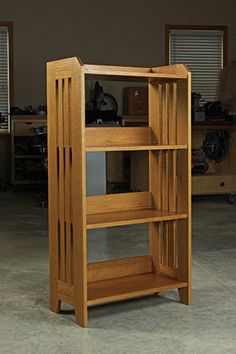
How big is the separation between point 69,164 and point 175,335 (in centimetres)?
90

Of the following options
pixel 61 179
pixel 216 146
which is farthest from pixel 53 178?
pixel 216 146

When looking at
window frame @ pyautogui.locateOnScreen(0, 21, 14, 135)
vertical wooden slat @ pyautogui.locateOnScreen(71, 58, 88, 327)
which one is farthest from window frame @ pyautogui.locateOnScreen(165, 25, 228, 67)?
vertical wooden slat @ pyautogui.locateOnScreen(71, 58, 88, 327)

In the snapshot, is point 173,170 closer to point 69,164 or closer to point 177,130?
point 177,130

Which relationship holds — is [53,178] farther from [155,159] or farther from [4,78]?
[4,78]

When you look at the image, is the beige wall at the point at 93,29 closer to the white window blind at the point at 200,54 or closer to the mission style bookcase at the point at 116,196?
the white window blind at the point at 200,54

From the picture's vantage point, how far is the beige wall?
9.69m

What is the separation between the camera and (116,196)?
3.21 m

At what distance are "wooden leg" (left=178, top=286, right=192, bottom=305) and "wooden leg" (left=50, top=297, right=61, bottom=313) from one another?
624mm

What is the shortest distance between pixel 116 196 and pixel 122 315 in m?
0.60

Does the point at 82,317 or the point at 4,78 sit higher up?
the point at 4,78

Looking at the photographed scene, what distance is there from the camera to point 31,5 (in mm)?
9695

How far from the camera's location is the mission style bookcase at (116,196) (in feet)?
9.28

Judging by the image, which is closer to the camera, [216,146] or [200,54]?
[216,146]

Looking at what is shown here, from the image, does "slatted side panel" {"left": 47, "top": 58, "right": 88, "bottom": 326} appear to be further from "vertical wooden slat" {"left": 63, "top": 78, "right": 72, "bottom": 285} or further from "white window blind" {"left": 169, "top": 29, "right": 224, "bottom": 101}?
"white window blind" {"left": 169, "top": 29, "right": 224, "bottom": 101}
